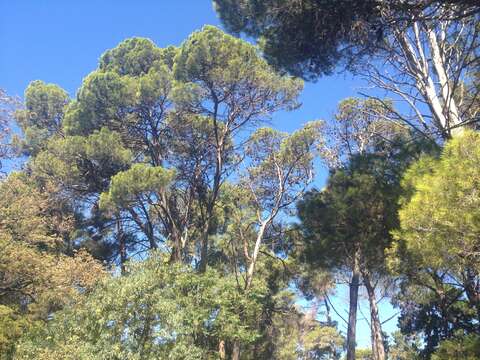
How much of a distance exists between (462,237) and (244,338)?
Result: 641 cm

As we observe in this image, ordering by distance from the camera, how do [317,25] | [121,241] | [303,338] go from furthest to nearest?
1. [303,338]
2. [121,241]
3. [317,25]

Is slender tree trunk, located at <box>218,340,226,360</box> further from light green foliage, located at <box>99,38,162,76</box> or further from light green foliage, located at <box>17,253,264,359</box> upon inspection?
light green foliage, located at <box>99,38,162,76</box>

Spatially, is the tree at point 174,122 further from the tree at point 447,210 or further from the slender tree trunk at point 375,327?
the tree at point 447,210

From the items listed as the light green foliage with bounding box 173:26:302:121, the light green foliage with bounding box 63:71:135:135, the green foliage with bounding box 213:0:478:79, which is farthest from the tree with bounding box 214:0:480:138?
the light green foliage with bounding box 63:71:135:135

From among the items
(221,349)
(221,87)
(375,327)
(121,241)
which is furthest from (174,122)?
→ (375,327)

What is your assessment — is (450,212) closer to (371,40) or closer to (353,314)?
(371,40)

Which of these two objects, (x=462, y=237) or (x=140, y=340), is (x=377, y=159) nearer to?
(x=462, y=237)

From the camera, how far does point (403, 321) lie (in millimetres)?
17734

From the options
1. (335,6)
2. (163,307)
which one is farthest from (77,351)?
(335,6)

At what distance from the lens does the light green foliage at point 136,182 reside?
1183cm

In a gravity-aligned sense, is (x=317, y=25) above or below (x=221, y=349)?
above

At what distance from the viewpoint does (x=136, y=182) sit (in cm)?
1184

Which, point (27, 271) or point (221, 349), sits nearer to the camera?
point (27, 271)

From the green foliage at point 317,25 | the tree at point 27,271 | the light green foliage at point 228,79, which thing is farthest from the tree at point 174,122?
the green foliage at point 317,25
